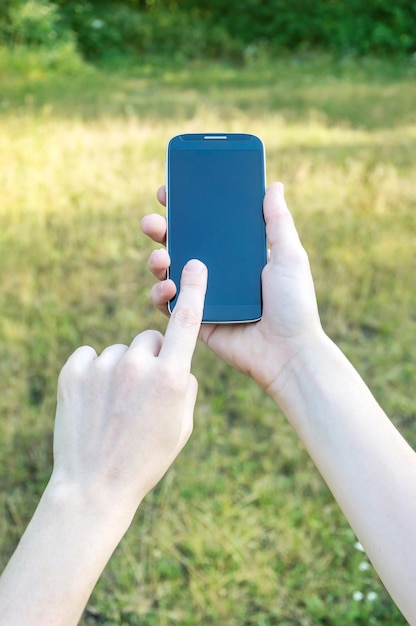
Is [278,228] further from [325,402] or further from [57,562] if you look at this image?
[57,562]

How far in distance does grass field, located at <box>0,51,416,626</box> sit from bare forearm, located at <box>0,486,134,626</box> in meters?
1.26

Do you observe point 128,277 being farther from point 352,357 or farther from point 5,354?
point 352,357

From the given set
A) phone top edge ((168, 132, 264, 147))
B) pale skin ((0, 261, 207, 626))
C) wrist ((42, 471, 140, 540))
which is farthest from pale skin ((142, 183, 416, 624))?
wrist ((42, 471, 140, 540))

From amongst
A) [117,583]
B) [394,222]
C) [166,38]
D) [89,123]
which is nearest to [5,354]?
[117,583]

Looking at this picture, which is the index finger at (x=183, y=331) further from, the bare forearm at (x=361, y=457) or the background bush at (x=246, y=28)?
the background bush at (x=246, y=28)

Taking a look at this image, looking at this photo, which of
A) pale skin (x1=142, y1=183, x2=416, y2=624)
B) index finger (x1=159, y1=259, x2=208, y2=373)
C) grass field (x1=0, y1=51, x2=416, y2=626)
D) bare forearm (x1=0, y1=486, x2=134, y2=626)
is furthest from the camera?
grass field (x1=0, y1=51, x2=416, y2=626)

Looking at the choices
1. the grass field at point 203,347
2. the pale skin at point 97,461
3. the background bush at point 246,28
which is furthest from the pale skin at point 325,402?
the background bush at point 246,28

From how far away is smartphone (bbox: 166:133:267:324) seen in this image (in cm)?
179

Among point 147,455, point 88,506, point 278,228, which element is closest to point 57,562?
point 88,506

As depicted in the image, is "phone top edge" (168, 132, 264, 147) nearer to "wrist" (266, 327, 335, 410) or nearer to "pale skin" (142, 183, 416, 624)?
"pale skin" (142, 183, 416, 624)

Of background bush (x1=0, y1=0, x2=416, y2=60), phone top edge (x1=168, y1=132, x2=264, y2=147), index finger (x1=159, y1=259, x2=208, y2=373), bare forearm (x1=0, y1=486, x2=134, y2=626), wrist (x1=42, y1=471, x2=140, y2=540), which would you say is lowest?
background bush (x1=0, y1=0, x2=416, y2=60)

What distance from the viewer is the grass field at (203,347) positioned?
226cm

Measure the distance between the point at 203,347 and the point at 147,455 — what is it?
229 centimetres

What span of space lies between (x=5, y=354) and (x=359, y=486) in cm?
228
